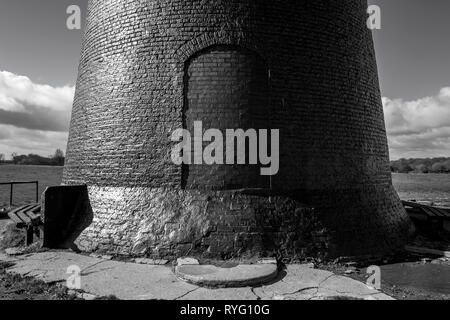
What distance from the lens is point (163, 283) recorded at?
486cm

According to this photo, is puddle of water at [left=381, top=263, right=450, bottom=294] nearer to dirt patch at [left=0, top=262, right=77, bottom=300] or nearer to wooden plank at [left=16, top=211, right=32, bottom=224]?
dirt patch at [left=0, top=262, right=77, bottom=300]

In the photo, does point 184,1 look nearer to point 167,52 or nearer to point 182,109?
point 167,52

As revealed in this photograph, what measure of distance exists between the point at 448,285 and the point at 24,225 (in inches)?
303

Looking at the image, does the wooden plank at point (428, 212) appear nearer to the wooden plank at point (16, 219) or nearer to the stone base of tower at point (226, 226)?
the stone base of tower at point (226, 226)

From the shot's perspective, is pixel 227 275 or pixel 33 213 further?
pixel 33 213

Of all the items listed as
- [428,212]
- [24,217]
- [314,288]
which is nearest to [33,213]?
[24,217]

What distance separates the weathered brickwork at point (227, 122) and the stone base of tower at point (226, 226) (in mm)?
21

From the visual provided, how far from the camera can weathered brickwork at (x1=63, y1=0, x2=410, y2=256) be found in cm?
618

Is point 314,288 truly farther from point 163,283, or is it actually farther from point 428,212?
point 428,212

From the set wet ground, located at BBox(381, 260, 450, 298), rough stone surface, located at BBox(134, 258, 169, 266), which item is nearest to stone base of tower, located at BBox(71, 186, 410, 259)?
rough stone surface, located at BBox(134, 258, 169, 266)

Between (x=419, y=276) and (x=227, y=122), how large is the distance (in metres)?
4.11

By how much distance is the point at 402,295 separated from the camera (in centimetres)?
465
